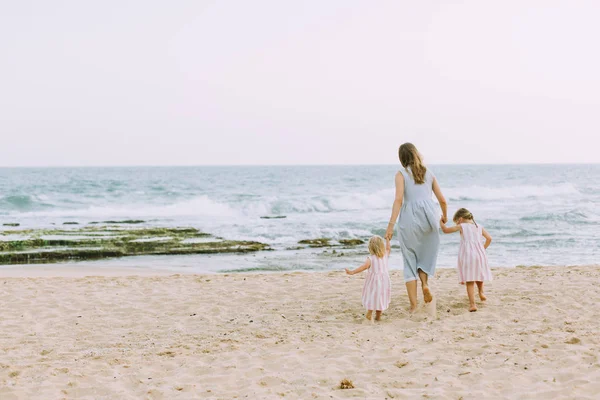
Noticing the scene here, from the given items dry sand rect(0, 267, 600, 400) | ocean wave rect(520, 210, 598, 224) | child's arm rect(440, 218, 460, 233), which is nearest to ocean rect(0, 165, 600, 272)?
ocean wave rect(520, 210, 598, 224)

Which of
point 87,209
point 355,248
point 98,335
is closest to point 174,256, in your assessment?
point 355,248

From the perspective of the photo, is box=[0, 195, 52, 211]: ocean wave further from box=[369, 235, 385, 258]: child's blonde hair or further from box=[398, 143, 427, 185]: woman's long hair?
box=[398, 143, 427, 185]: woman's long hair

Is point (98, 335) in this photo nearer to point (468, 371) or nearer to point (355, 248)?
point (468, 371)

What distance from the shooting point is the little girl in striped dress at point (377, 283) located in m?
6.18

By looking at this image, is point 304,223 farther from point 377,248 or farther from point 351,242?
point 377,248

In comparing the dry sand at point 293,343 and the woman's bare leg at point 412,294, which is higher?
the woman's bare leg at point 412,294

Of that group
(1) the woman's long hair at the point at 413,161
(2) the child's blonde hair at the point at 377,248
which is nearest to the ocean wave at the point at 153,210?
(2) the child's blonde hair at the point at 377,248

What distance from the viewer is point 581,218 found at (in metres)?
21.6

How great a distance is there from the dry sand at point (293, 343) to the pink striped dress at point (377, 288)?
8.3 inches

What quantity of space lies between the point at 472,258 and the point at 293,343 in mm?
2448

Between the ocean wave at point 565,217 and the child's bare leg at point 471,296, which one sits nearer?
the child's bare leg at point 471,296

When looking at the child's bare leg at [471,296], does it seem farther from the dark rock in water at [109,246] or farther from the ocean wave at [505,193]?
the ocean wave at [505,193]

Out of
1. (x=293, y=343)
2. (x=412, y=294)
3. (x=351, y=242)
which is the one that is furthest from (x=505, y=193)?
(x=293, y=343)

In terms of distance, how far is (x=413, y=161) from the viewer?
6.07 m
